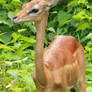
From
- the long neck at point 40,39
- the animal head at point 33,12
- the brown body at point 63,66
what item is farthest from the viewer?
the brown body at point 63,66

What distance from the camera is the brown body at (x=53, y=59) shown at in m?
3.72

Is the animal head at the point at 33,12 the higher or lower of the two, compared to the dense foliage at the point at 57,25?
higher

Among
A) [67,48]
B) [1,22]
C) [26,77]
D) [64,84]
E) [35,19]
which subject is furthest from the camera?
[1,22]

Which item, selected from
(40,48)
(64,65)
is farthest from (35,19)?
(64,65)

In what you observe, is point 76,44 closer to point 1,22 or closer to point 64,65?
point 64,65

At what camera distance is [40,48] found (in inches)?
148

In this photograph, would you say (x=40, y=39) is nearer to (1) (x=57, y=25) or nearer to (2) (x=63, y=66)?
(2) (x=63, y=66)

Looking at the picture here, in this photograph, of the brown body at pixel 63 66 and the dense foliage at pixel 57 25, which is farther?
the dense foliage at pixel 57 25

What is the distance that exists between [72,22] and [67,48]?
3.37 meters

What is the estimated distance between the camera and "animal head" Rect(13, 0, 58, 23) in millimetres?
3637

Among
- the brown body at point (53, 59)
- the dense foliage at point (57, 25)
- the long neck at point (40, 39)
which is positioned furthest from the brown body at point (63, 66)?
the dense foliage at point (57, 25)

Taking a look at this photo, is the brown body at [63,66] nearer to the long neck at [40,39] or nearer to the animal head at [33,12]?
the long neck at [40,39]

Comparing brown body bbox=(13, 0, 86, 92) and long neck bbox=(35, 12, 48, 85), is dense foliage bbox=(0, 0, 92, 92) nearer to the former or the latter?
brown body bbox=(13, 0, 86, 92)

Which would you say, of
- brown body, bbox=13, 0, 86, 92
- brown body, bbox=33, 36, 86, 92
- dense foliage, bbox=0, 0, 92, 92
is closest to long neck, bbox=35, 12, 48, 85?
brown body, bbox=13, 0, 86, 92
